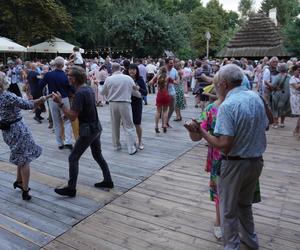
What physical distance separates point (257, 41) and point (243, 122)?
1027 inches

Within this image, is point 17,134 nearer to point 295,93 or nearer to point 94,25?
point 295,93

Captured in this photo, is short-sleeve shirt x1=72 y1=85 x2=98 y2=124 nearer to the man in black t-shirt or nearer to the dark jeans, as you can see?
the man in black t-shirt

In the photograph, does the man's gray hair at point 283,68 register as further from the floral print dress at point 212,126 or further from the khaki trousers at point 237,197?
the khaki trousers at point 237,197

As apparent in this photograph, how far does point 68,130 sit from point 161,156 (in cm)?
200

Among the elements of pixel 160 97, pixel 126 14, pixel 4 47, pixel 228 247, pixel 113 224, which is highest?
pixel 126 14

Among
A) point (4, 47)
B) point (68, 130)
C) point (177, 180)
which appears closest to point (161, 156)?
point (177, 180)

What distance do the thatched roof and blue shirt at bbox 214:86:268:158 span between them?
24.3 m

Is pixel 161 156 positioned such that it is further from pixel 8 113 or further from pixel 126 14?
pixel 126 14

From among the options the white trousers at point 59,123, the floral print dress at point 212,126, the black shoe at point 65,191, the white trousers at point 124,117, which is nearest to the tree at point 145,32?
the white trousers at point 59,123

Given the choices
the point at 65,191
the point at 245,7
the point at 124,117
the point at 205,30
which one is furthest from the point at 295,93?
the point at 245,7

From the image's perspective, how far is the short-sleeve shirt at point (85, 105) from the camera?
4602 millimetres

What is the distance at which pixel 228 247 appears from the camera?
10.3 feet

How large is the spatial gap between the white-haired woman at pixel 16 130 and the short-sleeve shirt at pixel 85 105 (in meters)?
0.43

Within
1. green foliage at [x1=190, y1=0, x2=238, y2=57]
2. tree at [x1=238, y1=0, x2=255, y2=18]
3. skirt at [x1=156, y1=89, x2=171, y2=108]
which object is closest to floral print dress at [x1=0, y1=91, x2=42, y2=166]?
skirt at [x1=156, y1=89, x2=171, y2=108]
